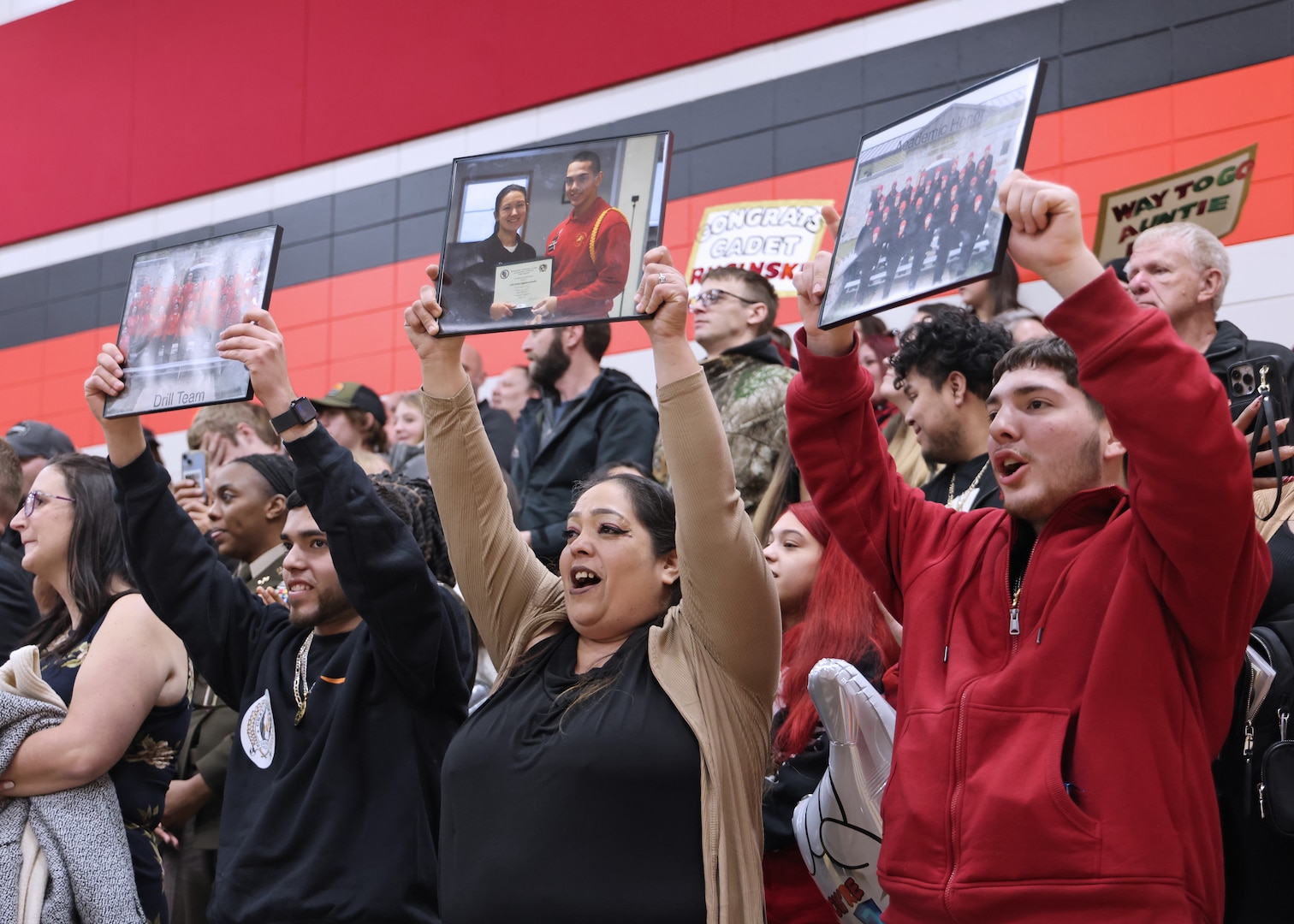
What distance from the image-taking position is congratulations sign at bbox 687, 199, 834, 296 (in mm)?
5176

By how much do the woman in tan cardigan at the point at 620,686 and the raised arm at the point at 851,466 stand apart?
0.58ft

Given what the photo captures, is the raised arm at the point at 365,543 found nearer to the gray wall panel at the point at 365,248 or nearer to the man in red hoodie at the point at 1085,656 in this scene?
the man in red hoodie at the point at 1085,656

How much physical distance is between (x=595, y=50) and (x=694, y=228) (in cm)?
140

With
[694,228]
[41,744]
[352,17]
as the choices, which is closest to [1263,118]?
[694,228]

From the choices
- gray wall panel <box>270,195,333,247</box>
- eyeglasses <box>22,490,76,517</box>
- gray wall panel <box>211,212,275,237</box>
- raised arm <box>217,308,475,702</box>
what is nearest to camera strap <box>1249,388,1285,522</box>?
raised arm <box>217,308,475,702</box>

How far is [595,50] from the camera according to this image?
26.4 ft

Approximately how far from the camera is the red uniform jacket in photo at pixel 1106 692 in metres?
1.94

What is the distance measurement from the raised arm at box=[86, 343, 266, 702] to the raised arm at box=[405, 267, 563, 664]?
0.74m

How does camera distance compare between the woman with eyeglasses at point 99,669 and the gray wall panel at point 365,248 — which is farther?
the gray wall panel at point 365,248

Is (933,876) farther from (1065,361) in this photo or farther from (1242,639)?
(1065,361)

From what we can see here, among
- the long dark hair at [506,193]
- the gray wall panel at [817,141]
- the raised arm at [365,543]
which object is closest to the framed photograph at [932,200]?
the long dark hair at [506,193]

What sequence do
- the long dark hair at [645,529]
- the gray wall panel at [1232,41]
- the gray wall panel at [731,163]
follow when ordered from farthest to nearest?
the gray wall panel at [731,163] → the gray wall panel at [1232,41] → the long dark hair at [645,529]

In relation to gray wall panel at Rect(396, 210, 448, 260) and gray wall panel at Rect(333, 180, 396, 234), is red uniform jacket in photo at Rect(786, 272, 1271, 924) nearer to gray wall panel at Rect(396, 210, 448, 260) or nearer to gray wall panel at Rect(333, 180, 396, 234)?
gray wall panel at Rect(396, 210, 448, 260)


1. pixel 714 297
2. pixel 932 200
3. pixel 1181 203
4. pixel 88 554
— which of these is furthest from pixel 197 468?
pixel 932 200
